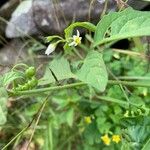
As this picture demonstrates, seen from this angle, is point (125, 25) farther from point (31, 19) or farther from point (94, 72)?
point (31, 19)

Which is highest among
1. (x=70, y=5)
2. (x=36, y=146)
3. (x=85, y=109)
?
(x=70, y=5)

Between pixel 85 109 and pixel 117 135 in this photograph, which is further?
pixel 85 109

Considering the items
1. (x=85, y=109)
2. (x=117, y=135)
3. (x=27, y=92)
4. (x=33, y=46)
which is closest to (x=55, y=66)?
(x=27, y=92)

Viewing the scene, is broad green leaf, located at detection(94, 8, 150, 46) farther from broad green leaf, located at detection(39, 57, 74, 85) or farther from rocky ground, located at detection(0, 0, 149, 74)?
rocky ground, located at detection(0, 0, 149, 74)

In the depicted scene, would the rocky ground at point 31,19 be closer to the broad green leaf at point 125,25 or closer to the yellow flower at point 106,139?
the yellow flower at point 106,139

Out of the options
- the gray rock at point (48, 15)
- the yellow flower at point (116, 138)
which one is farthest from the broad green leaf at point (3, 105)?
the gray rock at point (48, 15)

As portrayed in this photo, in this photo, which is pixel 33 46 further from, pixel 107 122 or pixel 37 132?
pixel 107 122
